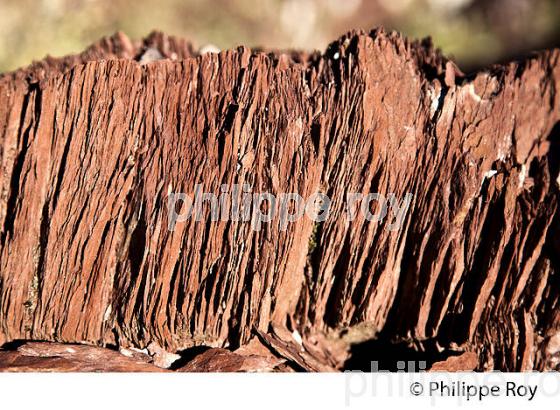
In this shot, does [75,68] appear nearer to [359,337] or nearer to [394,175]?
[394,175]

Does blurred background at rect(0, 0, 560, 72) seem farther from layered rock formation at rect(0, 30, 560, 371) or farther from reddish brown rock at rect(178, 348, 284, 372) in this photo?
reddish brown rock at rect(178, 348, 284, 372)

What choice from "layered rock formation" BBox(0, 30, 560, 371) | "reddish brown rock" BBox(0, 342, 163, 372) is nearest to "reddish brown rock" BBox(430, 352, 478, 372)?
"layered rock formation" BBox(0, 30, 560, 371)

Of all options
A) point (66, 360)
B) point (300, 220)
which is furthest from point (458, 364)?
point (66, 360)

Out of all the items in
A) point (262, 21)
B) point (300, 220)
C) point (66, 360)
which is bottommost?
point (66, 360)

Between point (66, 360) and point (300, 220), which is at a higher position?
point (300, 220)

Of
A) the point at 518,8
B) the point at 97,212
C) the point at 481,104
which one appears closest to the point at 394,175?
the point at 481,104

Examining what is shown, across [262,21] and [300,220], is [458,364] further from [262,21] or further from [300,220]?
[262,21]

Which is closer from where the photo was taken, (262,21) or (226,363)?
(226,363)
